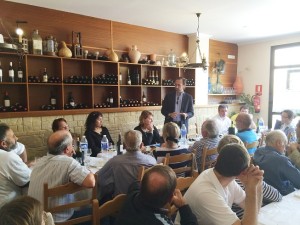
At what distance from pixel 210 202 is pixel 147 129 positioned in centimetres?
273

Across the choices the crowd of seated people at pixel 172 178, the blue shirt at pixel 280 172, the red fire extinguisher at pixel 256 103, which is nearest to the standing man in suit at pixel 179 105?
the crowd of seated people at pixel 172 178

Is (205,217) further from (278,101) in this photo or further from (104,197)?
(278,101)

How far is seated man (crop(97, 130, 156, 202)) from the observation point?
2.26 metres

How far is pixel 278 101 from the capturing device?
704cm

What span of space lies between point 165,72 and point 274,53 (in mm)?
3144

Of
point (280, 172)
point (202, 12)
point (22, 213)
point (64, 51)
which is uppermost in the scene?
point (202, 12)

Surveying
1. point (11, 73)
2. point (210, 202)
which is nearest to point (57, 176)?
point (210, 202)

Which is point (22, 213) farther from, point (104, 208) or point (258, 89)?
point (258, 89)

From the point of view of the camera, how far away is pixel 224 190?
1575 mm

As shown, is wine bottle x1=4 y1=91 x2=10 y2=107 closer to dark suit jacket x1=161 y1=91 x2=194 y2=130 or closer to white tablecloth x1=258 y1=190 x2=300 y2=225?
dark suit jacket x1=161 y1=91 x2=194 y2=130

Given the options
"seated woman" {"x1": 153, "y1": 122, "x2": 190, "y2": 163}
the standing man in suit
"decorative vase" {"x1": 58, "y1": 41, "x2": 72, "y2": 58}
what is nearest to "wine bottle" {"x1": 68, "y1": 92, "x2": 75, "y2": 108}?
"decorative vase" {"x1": 58, "y1": 41, "x2": 72, "y2": 58}

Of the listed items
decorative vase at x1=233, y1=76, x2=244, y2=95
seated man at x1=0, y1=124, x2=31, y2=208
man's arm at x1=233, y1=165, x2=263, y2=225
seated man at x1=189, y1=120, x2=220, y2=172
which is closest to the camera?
man's arm at x1=233, y1=165, x2=263, y2=225

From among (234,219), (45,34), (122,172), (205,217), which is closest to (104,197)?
(122,172)

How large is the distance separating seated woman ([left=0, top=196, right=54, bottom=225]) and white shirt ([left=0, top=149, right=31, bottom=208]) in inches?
47.8
